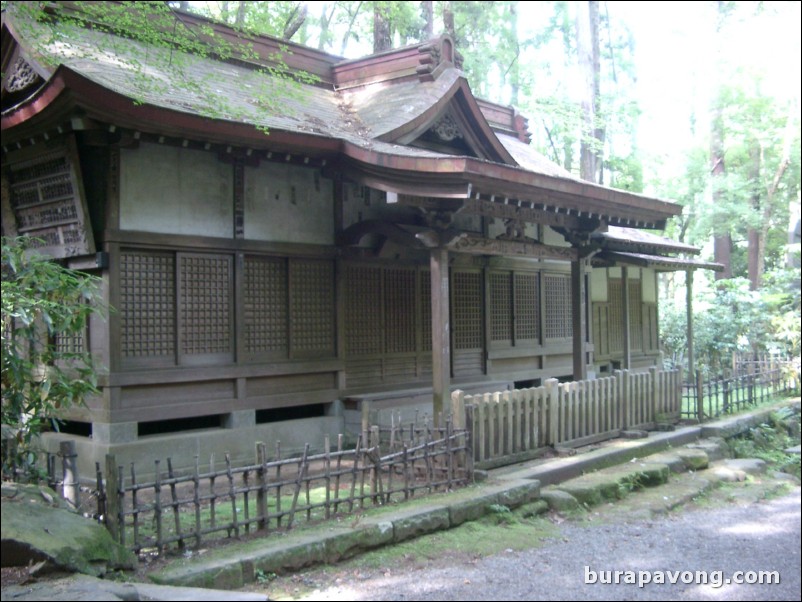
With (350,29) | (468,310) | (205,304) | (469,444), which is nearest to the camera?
(469,444)

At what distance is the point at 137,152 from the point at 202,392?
10.4 feet

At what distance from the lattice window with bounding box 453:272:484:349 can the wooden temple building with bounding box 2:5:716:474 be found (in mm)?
37

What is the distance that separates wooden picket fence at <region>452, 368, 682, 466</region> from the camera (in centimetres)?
970

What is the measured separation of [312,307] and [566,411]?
4.14m

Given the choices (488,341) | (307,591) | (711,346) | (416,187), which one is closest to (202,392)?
(416,187)

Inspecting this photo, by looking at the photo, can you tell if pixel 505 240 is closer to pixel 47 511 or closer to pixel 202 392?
pixel 202 392

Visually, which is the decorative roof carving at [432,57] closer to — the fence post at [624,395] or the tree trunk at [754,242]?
the fence post at [624,395]

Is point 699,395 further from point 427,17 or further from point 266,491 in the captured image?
point 427,17

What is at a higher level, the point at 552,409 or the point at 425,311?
the point at 425,311

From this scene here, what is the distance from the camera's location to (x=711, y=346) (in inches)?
854

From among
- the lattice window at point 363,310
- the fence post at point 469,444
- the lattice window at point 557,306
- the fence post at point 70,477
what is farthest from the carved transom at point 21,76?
the lattice window at point 557,306

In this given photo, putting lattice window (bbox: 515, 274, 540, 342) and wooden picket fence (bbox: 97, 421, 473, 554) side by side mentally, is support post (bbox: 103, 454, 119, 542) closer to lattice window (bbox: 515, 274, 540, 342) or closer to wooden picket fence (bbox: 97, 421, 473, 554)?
wooden picket fence (bbox: 97, 421, 473, 554)

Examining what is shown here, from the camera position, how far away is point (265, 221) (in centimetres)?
1061

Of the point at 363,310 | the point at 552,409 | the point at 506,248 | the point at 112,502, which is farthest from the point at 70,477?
the point at 506,248
